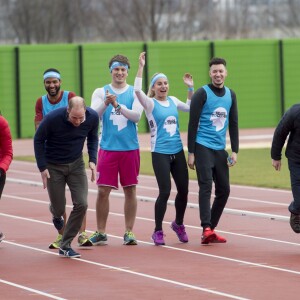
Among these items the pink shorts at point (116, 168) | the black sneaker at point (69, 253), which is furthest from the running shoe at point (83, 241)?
the black sneaker at point (69, 253)

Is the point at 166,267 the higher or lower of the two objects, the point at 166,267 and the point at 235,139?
the lower

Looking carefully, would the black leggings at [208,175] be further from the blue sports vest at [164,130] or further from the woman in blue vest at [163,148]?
the blue sports vest at [164,130]

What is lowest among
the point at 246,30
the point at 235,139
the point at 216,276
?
the point at 216,276

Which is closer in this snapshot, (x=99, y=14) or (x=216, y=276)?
(x=216, y=276)

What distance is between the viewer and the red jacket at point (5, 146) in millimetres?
13844

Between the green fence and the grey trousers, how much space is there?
24.4 meters

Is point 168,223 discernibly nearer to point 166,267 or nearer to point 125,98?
point 125,98

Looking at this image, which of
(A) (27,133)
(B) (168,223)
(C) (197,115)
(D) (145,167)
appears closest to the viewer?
(C) (197,115)

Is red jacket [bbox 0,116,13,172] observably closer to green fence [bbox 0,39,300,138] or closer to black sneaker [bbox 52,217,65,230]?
black sneaker [bbox 52,217,65,230]

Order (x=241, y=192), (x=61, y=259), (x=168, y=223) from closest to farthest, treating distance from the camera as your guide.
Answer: (x=61, y=259) → (x=168, y=223) → (x=241, y=192)

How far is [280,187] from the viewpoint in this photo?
22.0m

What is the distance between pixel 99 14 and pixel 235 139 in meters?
50.1

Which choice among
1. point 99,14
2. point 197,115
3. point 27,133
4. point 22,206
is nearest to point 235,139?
point 197,115

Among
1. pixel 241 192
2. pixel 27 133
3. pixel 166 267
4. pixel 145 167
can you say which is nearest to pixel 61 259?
pixel 166 267
